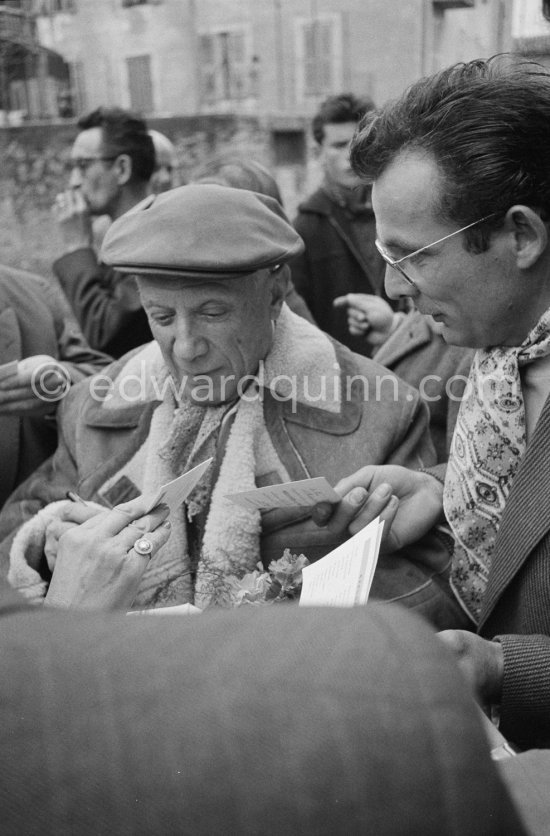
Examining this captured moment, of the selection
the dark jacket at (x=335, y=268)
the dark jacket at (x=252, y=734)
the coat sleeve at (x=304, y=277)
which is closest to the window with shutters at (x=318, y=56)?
the dark jacket at (x=335, y=268)

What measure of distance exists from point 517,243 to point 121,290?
231cm

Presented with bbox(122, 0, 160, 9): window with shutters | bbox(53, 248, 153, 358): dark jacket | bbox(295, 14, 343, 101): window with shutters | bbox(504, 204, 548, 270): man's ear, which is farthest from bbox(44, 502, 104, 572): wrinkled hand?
bbox(122, 0, 160, 9): window with shutters

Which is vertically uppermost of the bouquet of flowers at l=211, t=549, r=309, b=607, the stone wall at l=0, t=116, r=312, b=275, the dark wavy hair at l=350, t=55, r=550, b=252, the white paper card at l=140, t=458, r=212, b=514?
the dark wavy hair at l=350, t=55, r=550, b=252

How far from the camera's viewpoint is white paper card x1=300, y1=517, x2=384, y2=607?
1.55 meters

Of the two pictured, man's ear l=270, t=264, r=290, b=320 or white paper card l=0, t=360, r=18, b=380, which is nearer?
man's ear l=270, t=264, r=290, b=320

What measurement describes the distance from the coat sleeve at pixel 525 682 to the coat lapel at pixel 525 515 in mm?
168

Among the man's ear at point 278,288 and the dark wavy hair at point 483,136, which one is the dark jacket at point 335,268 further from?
the dark wavy hair at point 483,136

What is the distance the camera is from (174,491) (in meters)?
1.91

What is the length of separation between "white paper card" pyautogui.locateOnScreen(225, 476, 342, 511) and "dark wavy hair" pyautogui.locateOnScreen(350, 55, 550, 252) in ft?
2.06

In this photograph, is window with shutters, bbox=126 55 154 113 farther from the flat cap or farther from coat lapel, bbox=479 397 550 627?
coat lapel, bbox=479 397 550 627

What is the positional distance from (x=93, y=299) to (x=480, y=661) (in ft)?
8.94

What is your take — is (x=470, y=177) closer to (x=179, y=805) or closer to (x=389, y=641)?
(x=389, y=641)

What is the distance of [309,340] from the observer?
99.3 inches

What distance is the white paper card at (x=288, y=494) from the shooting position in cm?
194
